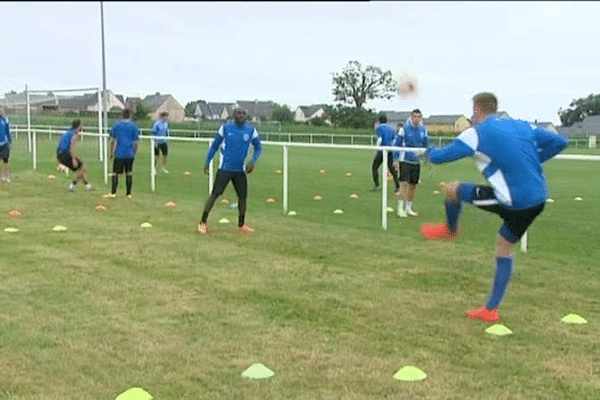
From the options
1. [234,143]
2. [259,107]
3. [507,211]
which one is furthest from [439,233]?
[259,107]

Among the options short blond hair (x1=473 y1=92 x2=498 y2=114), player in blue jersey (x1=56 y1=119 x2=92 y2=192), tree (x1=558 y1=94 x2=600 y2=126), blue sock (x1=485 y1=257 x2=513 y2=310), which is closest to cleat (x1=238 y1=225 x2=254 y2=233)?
blue sock (x1=485 y1=257 x2=513 y2=310)

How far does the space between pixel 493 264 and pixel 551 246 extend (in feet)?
6.71

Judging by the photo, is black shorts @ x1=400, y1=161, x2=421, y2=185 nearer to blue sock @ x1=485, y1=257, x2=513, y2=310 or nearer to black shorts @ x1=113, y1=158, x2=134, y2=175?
black shorts @ x1=113, y1=158, x2=134, y2=175

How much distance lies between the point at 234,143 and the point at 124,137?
5.22m

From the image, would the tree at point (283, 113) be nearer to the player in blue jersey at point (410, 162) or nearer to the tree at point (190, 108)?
the tree at point (190, 108)

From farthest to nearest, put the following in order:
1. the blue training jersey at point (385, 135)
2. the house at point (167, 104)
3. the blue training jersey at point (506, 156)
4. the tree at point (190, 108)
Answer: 1. the tree at point (190, 108)
2. the house at point (167, 104)
3. the blue training jersey at point (385, 135)
4. the blue training jersey at point (506, 156)

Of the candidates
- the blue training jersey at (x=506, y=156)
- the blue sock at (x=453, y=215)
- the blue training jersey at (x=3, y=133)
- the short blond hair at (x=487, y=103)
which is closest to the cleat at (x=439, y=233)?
the blue sock at (x=453, y=215)

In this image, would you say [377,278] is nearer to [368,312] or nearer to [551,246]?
[368,312]

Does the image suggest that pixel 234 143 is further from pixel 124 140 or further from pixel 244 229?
pixel 124 140

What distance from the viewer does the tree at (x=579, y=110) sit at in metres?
92.8

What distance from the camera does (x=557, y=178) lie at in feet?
75.5

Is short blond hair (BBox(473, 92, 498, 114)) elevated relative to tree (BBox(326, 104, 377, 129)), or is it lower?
lower

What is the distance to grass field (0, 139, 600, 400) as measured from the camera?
4.78 metres

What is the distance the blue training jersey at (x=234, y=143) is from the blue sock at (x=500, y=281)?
5319mm
